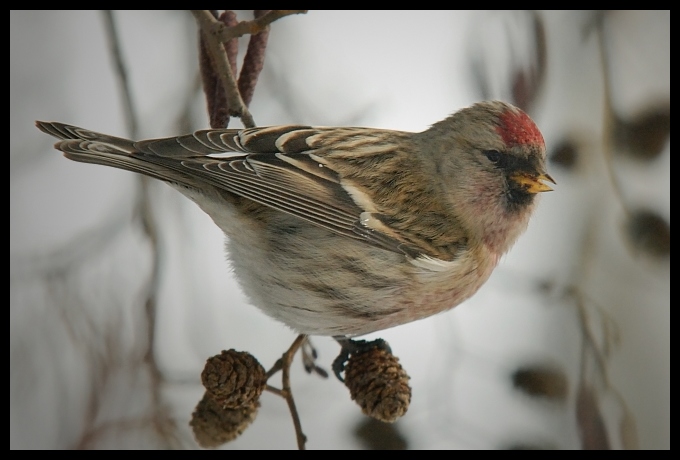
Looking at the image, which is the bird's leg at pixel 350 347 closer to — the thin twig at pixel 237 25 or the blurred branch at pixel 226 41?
the blurred branch at pixel 226 41

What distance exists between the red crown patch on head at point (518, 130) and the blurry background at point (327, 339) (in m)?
0.57

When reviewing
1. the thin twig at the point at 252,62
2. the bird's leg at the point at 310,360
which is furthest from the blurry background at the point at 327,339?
the thin twig at the point at 252,62

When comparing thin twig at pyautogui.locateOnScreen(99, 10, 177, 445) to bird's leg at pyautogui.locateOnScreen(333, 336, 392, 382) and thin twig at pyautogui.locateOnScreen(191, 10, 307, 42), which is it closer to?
thin twig at pyautogui.locateOnScreen(191, 10, 307, 42)

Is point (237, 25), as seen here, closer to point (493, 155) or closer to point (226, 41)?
point (226, 41)

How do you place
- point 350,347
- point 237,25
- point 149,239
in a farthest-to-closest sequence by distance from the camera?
point 149,239 < point 350,347 < point 237,25

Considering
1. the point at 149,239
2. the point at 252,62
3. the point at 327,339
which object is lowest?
the point at 327,339

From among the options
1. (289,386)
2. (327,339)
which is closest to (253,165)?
(289,386)

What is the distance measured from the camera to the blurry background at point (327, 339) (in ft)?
6.77

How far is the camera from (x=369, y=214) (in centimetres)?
146

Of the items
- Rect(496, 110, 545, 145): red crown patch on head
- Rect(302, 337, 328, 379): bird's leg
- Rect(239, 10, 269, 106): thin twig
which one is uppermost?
Rect(239, 10, 269, 106): thin twig

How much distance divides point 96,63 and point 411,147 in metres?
1.10

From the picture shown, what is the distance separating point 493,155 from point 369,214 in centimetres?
27

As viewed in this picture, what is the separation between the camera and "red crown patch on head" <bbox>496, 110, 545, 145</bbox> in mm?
A: 1378

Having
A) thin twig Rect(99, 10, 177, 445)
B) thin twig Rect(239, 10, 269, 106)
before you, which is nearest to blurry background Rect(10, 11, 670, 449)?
thin twig Rect(99, 10, 177, 445)
